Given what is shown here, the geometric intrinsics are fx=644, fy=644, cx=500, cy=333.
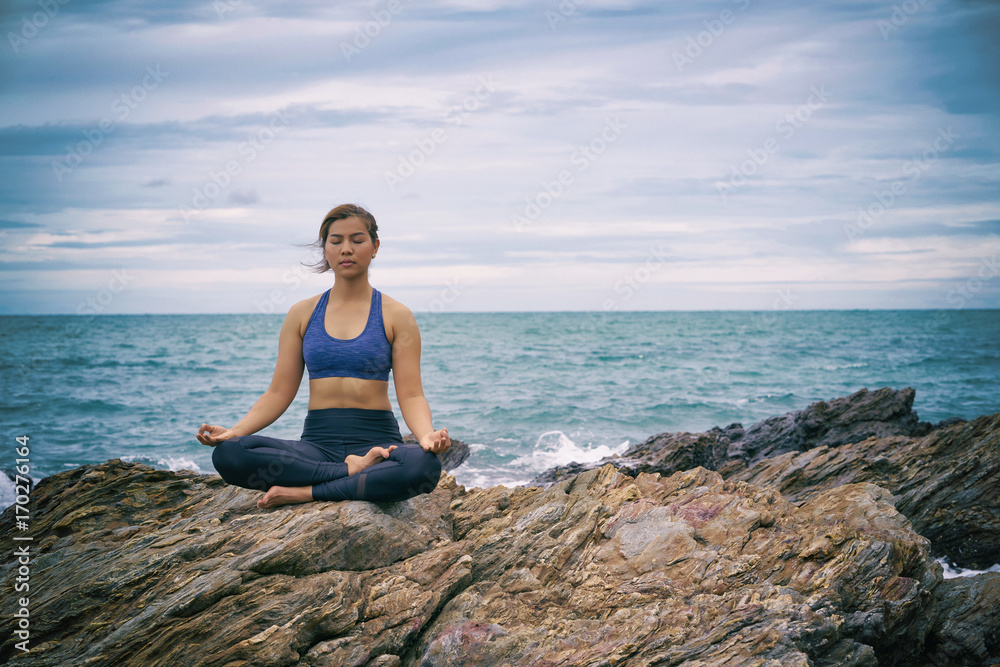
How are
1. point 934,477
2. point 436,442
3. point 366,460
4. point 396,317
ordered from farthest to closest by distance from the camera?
point 934,477, point 396,317, point 366,460, point 436,442

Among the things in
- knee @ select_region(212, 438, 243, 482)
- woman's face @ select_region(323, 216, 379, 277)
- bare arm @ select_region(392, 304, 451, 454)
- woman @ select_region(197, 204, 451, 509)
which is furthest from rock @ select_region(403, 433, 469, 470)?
knee @ select_region(212, 438, 243, 482)

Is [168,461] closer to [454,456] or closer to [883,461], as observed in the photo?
[454,456]

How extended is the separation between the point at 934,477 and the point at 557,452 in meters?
10.3

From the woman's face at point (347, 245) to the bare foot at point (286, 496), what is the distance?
1.78 meters

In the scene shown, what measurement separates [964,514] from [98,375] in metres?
37.8

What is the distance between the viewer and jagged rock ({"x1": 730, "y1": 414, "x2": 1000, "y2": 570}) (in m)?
7.91

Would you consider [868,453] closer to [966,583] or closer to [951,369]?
[966,583]

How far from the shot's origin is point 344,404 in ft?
17.7

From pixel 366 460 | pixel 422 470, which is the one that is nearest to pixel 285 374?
pixel 366 460

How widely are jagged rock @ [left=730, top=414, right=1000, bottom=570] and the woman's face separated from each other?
6.68 metres

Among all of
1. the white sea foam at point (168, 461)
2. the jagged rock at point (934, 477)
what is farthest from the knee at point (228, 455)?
the white sea foam at point (168, 461)

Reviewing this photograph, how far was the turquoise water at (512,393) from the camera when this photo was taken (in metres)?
18.3

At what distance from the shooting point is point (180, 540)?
15.4 ft

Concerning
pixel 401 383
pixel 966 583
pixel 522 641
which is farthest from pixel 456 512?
pixel 966 583
